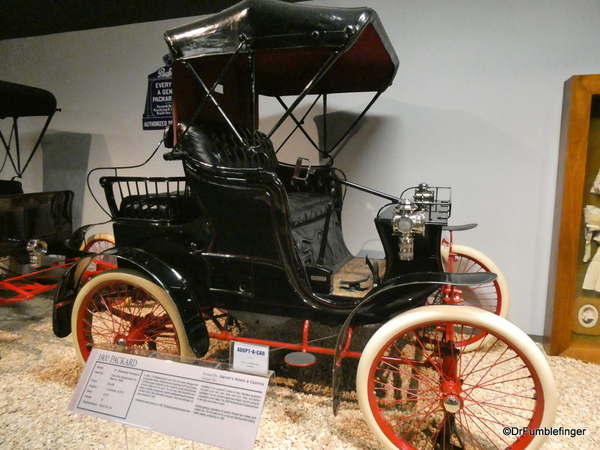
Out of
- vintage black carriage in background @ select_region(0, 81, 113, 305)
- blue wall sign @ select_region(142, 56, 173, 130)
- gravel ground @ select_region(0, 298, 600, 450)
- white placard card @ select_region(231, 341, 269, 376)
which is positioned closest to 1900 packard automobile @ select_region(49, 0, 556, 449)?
gravel ground @ select_region(0, 298, 600, 450)

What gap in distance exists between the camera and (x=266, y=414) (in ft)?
6.73

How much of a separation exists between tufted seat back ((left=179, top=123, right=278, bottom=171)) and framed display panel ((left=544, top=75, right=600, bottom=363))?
193cm

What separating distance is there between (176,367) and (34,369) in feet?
5.53

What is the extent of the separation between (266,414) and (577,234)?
87.4 inches

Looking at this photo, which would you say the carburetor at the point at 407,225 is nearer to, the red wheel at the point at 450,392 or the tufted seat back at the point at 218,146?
the red wheel at the point at 450,392

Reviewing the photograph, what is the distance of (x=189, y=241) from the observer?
2.17m

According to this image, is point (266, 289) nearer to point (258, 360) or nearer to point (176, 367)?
point (258, 360)

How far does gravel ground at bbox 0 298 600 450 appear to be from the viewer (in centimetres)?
186

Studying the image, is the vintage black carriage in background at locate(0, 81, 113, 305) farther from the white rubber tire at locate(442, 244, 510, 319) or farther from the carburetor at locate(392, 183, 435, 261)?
the white rubber tire at locate(442, 244, 510, 319)

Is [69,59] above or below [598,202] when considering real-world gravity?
above

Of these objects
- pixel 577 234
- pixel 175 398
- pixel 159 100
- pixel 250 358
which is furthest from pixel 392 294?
pixel 159 100

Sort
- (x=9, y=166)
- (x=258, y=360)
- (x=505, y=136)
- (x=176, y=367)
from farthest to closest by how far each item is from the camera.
Result: (x=9, y=166) < (x=505, y=136) < (x=258, y=360) < (x=176, y=367)

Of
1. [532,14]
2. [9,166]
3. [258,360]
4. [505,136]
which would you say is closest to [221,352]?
[258,360]

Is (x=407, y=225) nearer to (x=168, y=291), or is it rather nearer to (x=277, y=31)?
(x=277, y=31)
